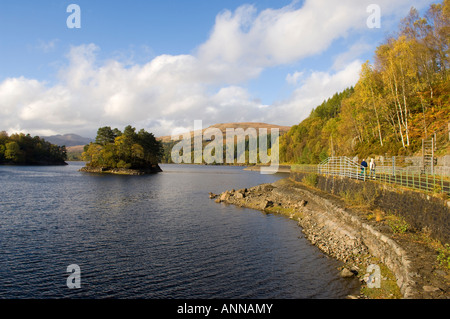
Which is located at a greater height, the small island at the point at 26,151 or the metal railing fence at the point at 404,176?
the small island at the point at 26,151

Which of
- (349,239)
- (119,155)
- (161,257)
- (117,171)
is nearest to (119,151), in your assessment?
(119,155)

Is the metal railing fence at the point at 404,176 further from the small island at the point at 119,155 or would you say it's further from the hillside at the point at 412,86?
the small island at the point at 119,155

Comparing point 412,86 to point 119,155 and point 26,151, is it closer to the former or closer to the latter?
point 119,155

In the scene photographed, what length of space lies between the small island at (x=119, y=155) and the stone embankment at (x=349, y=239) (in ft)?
261

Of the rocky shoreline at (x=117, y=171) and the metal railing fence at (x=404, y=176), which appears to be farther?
the rocky shoreline at (x=117, y=171)

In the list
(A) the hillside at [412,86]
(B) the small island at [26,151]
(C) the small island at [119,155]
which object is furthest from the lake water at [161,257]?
(B) the small island at [26,151]

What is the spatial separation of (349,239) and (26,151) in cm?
19429

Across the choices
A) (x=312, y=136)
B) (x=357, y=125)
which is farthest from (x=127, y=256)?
(x=312, y=136)

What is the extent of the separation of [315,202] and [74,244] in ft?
73.2

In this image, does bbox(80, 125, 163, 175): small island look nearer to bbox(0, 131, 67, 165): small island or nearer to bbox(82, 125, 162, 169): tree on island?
bbox(82, 125, 162, 169): tree on island

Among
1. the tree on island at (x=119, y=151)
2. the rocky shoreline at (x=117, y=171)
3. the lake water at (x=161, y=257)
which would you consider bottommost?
the lake water at (x=161, y=257)

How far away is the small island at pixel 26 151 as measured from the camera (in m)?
152

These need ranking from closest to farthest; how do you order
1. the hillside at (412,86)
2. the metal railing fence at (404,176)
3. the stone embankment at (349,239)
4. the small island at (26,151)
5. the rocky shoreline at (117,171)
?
the stone embankment at (349,239) → the metal railing fence at (404,176) → the hillside at (412,86) → the rocky shoreline at (117,171) → the small island at (26,151)
